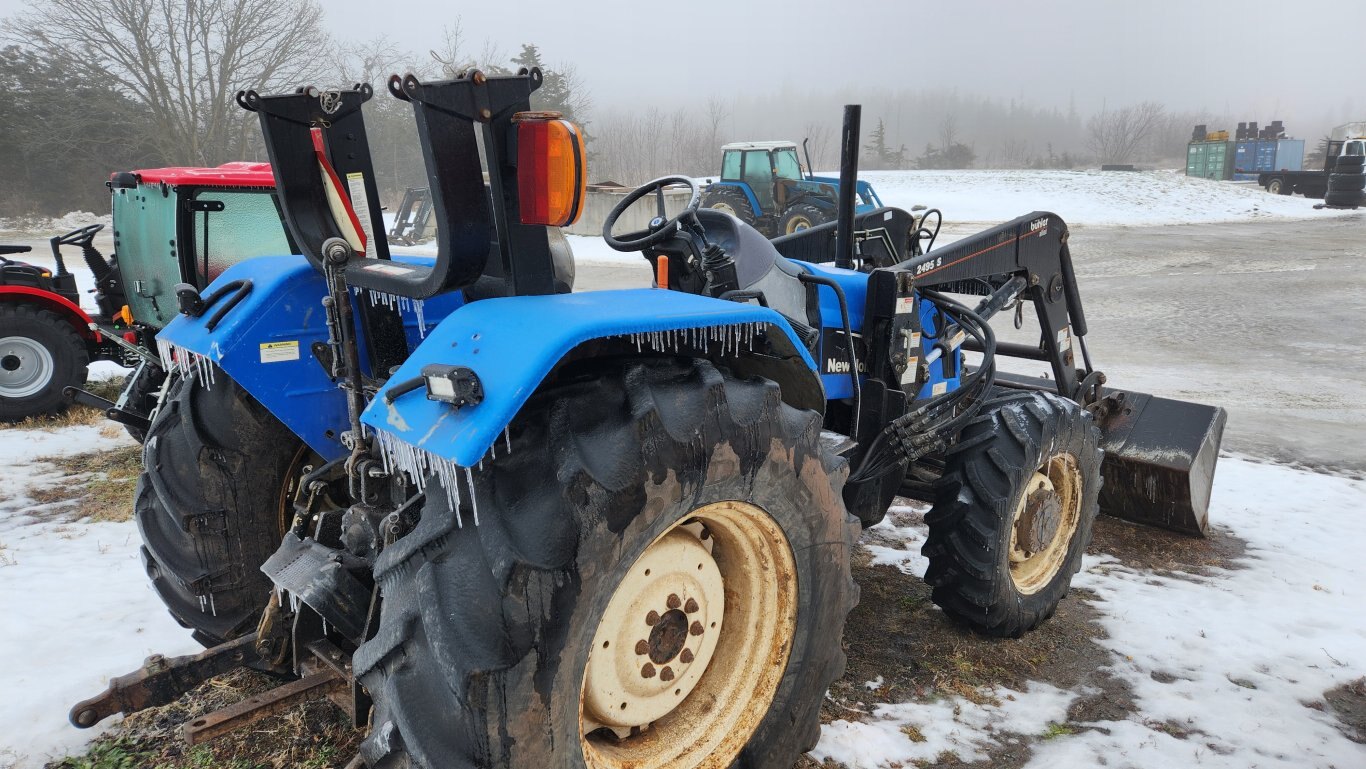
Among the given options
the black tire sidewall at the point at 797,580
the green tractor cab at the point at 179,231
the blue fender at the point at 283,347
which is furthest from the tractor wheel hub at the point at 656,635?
the green tractor cab at the point at 179,231

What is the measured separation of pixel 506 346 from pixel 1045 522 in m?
2.67

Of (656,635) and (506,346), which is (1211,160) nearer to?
(656,635)

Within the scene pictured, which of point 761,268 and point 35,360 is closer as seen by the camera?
point 761,268

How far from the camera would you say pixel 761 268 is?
10.7 feet

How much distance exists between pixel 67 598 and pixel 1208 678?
4658 mm

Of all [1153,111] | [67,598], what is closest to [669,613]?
[67,598]

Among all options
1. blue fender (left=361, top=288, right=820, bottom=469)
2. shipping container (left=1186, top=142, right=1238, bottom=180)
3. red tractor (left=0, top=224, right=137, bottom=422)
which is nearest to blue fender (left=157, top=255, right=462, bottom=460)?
blue fender (left=361, top=288, right=820, bottom=469)

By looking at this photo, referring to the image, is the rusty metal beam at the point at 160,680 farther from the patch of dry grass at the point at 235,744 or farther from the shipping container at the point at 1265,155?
the shipping container at the point at 1265,155

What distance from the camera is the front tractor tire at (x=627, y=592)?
168 cm

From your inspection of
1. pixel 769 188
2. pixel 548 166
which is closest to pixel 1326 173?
pixel 769 188

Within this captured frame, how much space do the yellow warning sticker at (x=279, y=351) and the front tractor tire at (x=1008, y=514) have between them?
7.78ft

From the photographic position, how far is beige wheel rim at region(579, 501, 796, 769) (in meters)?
2.09

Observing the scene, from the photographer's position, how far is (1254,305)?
12.7 meters

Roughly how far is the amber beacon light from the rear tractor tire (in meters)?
16.2
